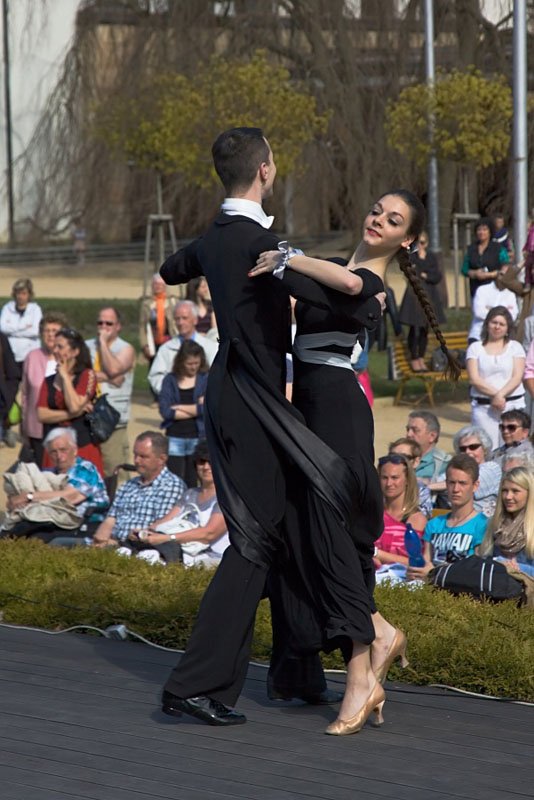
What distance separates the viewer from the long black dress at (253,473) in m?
5.03

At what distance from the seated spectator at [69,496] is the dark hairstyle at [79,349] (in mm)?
819

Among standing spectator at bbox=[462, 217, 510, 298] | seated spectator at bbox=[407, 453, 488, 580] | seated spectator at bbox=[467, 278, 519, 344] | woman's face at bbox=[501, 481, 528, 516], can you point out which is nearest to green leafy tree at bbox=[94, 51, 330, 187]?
standing spectator at bbox=[462, 217, 510, 298]

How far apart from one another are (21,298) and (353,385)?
11.1 metres

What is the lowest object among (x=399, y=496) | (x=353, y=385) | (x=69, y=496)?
(x=69, y=496)

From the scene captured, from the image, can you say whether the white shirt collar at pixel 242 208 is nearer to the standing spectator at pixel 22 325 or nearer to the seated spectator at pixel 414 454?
the seated spectator at pixel 414 454

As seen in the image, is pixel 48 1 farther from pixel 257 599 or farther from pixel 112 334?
pixel 257 599

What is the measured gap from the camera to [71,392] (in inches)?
424

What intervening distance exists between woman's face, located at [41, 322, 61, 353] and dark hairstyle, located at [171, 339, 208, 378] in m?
0.91

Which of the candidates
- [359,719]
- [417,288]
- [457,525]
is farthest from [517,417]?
[359,719]

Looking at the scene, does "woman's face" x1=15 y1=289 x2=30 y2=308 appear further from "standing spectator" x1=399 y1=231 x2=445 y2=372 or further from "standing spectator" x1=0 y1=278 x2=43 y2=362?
"standing spectator" x1=399 y1=231 x2=445 y2=372

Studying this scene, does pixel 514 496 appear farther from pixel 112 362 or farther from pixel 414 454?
pixel 112 362

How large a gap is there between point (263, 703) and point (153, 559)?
314cm

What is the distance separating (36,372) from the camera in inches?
454

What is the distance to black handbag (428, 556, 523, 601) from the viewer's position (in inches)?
267
